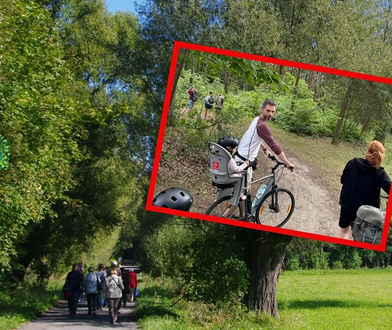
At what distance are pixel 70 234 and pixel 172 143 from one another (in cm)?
2584

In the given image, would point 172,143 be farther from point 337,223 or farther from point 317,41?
point 317,41

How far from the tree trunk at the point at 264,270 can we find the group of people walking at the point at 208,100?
1248cm

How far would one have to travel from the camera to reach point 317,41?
45531mm

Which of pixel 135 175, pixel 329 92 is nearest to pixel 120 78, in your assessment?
pixel 135 175

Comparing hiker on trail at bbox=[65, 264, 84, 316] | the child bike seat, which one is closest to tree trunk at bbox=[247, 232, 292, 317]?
hiker on trail at bbox=[65, 264, 84, 316]

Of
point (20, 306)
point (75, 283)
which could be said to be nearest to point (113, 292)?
point (75, 283)

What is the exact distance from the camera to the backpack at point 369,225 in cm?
708

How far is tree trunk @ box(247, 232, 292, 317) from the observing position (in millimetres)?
19969

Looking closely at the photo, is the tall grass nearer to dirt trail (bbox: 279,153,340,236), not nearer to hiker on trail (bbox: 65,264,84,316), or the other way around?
hiker on trail (bbox: 65,264,84,316)

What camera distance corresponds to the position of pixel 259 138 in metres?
7.22

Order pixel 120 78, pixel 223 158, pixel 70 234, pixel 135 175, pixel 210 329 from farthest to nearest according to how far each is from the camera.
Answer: pixel 120 78, pixel 135 175, pixel 70 234, pixel 210 329, pixel 223 158

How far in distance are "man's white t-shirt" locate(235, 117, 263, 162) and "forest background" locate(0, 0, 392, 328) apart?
29cm

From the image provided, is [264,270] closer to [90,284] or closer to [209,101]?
[90,284]

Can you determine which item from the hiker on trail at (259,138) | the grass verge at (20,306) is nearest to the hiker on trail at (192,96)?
the hiker on trail at (259,138)
